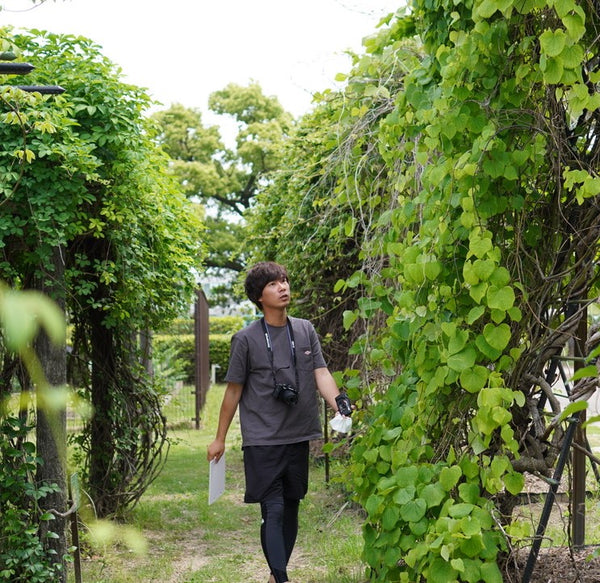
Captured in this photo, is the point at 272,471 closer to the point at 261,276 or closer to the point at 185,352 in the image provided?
the point at 261,276

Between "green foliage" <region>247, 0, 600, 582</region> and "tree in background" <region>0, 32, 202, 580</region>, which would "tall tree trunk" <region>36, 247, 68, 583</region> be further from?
"green foliage" <region>247, 0, 600, 582</region>

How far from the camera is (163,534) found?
19.2 feet

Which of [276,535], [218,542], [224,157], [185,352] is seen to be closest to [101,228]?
[276,535]

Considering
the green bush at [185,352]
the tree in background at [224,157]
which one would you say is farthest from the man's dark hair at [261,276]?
the tree in background at [224,157]

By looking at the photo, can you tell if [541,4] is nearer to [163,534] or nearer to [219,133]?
[163,534]

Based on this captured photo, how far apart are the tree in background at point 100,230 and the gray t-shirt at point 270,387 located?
1.06 metres

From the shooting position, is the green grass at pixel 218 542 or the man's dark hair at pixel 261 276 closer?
the man's dark hair at pixel 261 276

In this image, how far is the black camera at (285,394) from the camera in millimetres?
4074

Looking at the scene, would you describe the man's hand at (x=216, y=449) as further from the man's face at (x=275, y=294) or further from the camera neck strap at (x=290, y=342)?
the man's face at (x=275, y=294)

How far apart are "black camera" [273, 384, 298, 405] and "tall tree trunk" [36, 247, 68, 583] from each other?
121 centimetres

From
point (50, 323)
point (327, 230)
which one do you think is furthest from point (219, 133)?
point (50, 323)

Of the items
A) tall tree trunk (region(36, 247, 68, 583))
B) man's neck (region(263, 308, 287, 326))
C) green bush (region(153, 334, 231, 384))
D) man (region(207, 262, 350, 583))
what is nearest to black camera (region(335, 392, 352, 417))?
man (region(207, 262, 350, 583))

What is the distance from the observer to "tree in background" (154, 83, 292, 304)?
94.0 feet

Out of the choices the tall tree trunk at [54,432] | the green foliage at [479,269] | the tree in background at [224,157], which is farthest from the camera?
the tree in background at [224,157]
